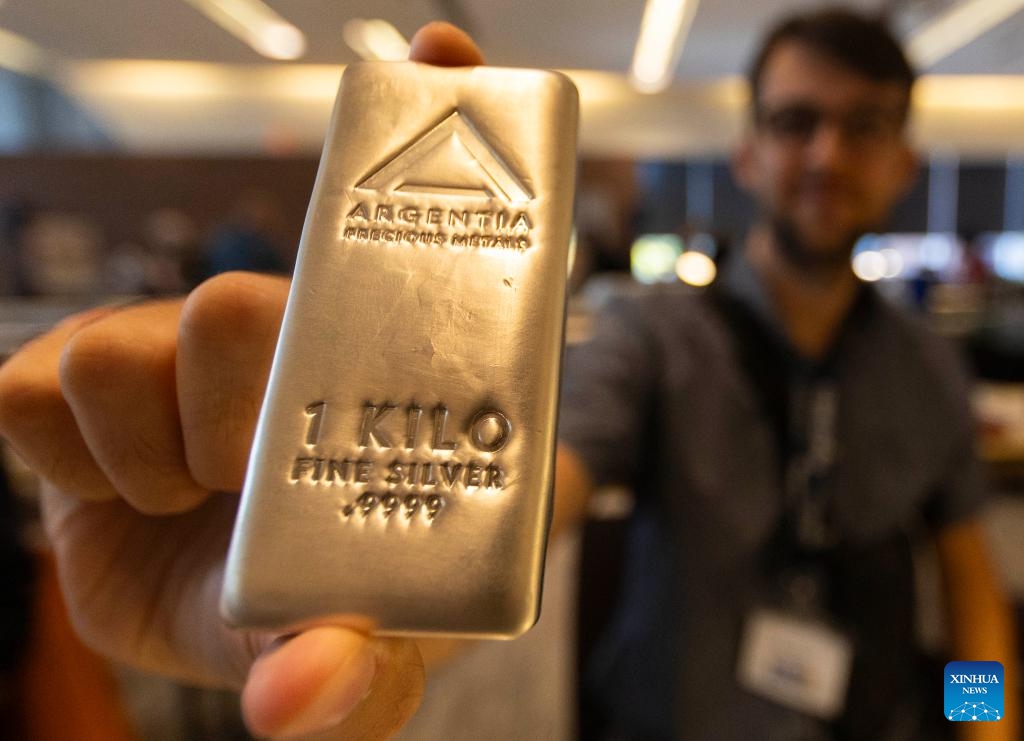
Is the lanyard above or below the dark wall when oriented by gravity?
below

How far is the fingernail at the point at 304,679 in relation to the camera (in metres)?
0.12

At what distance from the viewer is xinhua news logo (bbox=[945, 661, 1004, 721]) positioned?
0.88 feet

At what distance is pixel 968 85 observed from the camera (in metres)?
2.75

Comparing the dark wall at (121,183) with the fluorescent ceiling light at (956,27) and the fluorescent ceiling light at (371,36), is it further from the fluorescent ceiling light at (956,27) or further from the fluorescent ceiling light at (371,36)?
the fluorescent ceiling light at (956,27)

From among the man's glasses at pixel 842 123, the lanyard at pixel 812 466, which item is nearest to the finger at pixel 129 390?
the lanyard at pixel 812 466

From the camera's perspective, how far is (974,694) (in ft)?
0.89

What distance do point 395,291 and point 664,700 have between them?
569 mm

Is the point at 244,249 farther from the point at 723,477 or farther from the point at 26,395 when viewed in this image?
the point at 723,477

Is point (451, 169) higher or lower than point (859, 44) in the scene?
lower

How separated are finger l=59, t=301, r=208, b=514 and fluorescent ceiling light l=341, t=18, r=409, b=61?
0.13 metres

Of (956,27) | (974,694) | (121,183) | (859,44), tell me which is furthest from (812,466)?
(956,27)

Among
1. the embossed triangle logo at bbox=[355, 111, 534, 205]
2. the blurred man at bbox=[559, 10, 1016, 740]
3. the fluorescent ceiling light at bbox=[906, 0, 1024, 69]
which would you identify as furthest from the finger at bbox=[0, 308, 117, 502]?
the fluorescent ceiling light at bbox=[906, 0, 1024, 69]

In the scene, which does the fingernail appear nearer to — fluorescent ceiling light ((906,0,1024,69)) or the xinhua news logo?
the xinhua news logo

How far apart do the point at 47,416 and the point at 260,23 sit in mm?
190
